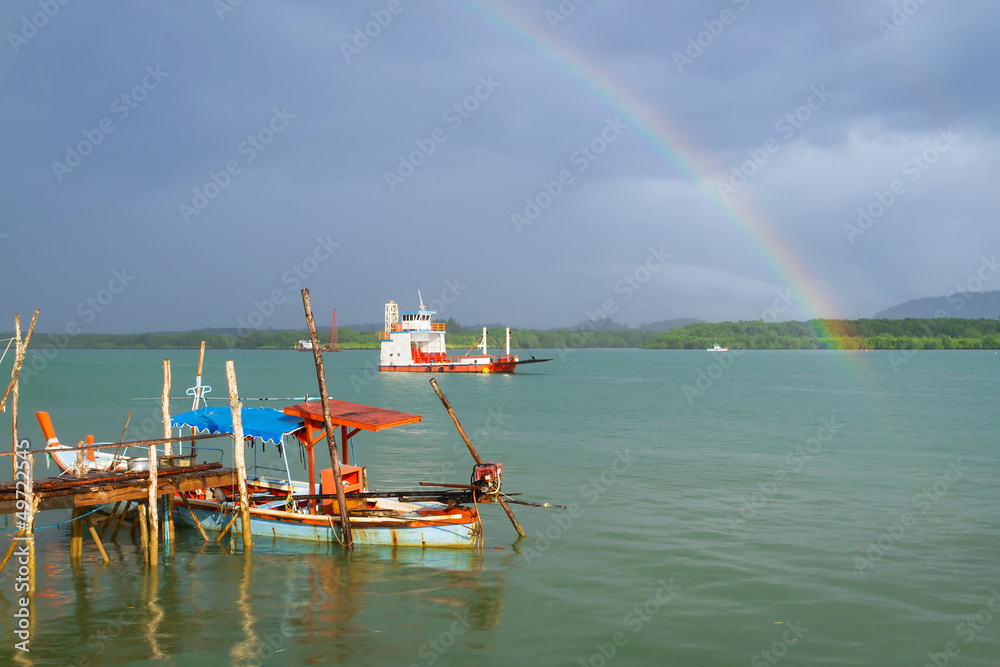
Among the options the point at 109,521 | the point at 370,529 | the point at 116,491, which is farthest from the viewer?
the point at 109,521

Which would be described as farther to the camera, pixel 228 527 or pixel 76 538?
pixel 228 527

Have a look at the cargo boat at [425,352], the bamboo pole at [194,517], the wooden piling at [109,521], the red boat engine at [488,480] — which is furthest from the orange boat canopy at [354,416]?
the cargo boat at [425,352]

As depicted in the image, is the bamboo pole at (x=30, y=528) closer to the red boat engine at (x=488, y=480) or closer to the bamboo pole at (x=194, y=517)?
the bamboo pole at (x=194, y=517)

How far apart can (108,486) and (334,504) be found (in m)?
4.27

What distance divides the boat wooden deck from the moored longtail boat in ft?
2.69

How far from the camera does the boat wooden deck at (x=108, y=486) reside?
12805 mm

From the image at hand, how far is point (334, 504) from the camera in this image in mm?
15727

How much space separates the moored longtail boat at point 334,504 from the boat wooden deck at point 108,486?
2.69 feet

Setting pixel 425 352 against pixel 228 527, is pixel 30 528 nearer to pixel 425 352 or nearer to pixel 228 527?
pixel 228 527

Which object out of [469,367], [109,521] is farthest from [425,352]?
[109,521]

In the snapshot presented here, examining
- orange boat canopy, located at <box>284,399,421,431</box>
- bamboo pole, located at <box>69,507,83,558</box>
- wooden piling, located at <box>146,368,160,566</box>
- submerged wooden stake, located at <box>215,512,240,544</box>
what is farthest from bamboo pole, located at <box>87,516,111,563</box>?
orange boat canopy, located at <box>284,399,421,431</box>

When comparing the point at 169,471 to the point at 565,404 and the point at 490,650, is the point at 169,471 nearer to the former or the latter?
the point at 490,650

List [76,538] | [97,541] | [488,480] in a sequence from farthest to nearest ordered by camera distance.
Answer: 1. [488,480]
2. [76,538]
3. [97,541]

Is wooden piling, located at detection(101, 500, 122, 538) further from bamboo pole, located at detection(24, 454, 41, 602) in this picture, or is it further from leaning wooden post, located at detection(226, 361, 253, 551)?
bamboo pole, located at detection(24, 454, 41, 602)
